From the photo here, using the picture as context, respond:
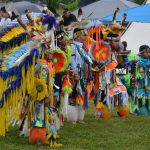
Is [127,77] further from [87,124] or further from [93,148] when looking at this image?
[93,148]

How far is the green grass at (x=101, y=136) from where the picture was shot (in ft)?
19.7

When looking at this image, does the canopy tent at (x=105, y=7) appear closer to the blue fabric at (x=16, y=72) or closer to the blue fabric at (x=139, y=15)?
the blue fabric at (x=139, y=15)

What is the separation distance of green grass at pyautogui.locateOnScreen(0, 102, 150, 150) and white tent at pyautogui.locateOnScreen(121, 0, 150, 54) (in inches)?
336

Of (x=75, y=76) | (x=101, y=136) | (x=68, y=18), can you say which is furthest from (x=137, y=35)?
(x=101, y=136)

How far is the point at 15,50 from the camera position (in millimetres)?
5938

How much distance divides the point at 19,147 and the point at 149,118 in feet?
10.0

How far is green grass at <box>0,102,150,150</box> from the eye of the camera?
19.7ft

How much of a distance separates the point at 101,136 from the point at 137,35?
33.7 feet

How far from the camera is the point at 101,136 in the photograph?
22.2 ft

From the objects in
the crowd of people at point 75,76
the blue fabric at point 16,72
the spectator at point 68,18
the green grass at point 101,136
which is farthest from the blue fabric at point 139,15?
the blue fabric at point 16,72

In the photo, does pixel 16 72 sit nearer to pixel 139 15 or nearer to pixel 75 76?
pixel 75 76

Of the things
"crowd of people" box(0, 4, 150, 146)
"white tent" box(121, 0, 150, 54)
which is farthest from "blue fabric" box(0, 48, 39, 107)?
"white tent" box(121, 0, 150, 54)

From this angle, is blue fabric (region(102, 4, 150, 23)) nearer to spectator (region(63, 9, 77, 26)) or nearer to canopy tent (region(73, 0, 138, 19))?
spectator (region(63, 9, 77, 26))

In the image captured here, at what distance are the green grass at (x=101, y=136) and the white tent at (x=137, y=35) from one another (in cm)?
853
